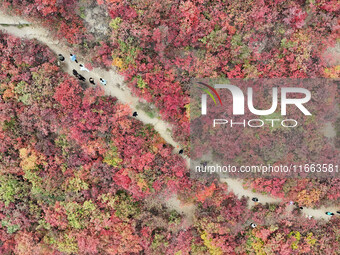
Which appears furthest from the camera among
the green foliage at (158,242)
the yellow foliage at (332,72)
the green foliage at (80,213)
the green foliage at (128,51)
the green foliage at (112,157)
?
the green foliage at (158,242)

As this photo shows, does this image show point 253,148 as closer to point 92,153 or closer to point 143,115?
point 143,115

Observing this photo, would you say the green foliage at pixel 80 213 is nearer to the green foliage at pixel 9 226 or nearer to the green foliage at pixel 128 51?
the green foliage at pixel 9 226

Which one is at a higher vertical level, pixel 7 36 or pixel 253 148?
pixel 7 36

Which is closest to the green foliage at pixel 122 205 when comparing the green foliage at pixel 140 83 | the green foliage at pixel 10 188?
the green foliage at pixel 10 188

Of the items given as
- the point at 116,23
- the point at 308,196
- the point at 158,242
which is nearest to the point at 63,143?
the point at 116,23

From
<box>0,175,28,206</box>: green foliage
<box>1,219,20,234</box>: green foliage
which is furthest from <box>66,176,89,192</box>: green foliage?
<box>1,219,20,234</box>: green foliage

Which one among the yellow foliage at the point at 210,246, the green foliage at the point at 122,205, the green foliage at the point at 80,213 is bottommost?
the yellow foliage at the point at 210,246

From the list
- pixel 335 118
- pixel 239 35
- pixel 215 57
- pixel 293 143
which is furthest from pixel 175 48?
pixel 335 118

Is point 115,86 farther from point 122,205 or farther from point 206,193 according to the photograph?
point 206,193

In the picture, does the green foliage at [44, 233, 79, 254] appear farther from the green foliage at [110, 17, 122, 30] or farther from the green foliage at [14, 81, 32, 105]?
the green foliage at [110, 17, 122, 30]

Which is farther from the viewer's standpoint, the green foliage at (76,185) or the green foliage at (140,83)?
the green foliage at (76,185)

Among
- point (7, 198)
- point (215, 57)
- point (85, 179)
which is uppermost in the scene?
point (215, 57)
